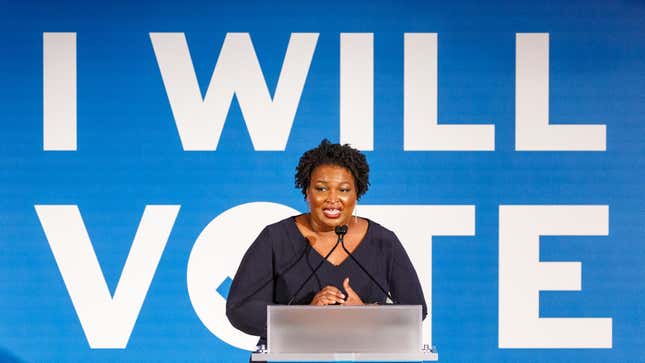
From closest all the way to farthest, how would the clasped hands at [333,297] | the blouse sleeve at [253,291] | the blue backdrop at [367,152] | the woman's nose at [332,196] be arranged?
1. the clasped hands at [333,297]
2. the blouse sleeve at [253,291]
3. the woman's nose at [332,196]
4. the blue backdrop at [367,152]

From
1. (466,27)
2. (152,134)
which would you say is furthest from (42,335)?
(466,27)

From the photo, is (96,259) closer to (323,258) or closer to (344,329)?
(323,258)

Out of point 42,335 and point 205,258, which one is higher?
point 205,258

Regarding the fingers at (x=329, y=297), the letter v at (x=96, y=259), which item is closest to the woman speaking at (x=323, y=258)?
the fingers at (x=329, y=297)

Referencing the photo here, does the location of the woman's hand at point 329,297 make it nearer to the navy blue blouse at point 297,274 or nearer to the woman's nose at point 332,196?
the navy blue blouse at point 297,274

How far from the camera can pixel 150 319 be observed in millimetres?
3590

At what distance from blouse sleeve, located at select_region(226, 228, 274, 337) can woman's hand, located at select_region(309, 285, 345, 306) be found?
0.21 meters

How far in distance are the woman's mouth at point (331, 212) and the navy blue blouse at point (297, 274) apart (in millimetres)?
105

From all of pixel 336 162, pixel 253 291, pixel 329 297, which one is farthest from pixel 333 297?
pixel 336 162

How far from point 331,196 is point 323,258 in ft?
0.62

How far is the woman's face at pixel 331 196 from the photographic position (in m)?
2.41

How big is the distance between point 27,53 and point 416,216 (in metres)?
1.90

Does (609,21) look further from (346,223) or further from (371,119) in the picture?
(346,223)

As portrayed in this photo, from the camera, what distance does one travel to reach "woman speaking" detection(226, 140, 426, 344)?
2.34m
